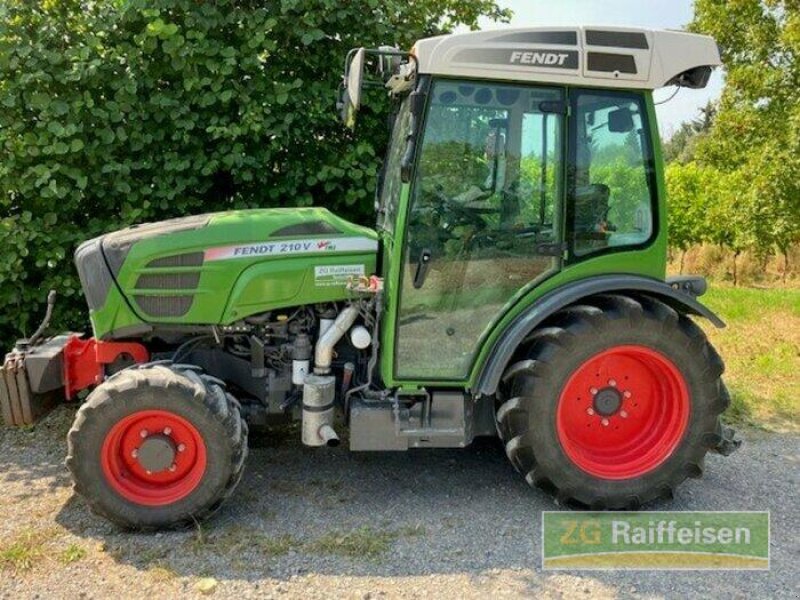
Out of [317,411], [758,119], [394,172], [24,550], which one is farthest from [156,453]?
[758,119]

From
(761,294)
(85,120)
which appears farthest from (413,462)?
(761,294)

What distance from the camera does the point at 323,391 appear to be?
12.2 feet

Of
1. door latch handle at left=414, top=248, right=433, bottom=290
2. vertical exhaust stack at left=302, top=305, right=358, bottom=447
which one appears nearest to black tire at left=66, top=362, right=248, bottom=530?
vertical exhaust stack at left=302, top=305, right=358, bottom=447

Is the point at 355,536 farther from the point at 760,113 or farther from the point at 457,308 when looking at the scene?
the point at 760,113

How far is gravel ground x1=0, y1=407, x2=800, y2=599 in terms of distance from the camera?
3115mm

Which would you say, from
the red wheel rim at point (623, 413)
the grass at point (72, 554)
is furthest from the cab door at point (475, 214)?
the grass at point (72, 554)

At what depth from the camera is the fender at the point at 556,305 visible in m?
3.53

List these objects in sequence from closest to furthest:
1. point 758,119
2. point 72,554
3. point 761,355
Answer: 1. point 72,554
2. point 761,355
3. point 758,119

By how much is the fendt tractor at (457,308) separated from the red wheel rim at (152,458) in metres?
0.01

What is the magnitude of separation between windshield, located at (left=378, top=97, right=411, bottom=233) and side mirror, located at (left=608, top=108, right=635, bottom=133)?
3.46 ft

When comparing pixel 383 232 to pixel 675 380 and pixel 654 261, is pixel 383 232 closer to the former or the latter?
pixel 654 261

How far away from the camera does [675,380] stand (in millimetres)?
3725

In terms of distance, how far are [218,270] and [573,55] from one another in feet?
7.07

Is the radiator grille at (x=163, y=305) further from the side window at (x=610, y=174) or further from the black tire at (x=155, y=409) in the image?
the side window at (x=610, y=174)
